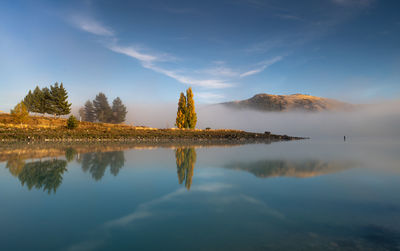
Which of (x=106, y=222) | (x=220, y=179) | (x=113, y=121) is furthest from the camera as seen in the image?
(x=113, y=121)

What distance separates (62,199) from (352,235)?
780 cm

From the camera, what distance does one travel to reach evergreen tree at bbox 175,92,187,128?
53.5 meters

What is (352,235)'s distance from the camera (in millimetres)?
4426

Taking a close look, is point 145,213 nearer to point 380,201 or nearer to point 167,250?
point 167,250

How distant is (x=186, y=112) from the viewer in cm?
5409

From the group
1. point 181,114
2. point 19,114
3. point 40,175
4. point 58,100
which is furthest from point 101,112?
point 40,175

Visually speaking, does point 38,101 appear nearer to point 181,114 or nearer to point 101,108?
point 101,108

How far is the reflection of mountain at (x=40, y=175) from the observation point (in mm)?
8031

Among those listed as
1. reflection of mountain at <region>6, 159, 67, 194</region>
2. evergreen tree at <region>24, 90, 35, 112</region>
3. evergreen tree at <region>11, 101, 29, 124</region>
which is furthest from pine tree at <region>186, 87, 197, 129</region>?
evergreen tree at <region>24, 90, 35, 112</region>

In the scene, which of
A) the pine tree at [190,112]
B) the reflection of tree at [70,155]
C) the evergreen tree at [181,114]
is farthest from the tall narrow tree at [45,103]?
the reflection of tree at [70,155]

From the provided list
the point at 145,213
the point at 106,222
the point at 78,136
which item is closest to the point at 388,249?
the point at 145,213

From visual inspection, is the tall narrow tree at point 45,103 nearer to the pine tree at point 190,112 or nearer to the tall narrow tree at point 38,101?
the tall narrow tree at point 38,101

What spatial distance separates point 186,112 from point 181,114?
57.0 inches

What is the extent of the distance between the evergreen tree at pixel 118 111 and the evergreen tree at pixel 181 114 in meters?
31.1
